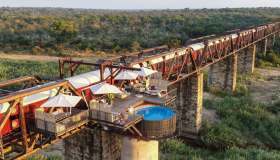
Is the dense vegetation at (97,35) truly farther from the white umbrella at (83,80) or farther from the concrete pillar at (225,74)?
the white umbrella at (83,80)

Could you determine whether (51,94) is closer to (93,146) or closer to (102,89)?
(102,89)

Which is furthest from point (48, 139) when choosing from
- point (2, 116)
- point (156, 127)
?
point (156, 127)

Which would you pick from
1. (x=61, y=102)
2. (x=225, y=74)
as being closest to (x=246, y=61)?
(x=225, y=74)

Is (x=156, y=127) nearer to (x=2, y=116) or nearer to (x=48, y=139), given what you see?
(x=48, y=139)

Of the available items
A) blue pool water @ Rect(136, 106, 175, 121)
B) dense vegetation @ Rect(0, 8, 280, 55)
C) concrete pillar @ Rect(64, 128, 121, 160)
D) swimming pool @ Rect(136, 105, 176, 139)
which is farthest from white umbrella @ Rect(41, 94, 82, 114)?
dense vegetation @ Rect(0, 8, 280, 55)

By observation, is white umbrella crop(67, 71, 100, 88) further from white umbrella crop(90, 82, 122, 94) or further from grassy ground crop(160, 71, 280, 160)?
grassy ground crop(160, 71, 280, 160)

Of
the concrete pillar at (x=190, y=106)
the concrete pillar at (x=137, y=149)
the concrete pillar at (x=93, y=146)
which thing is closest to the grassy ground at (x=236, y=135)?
the concrete pillar at (x=190, y=106)
